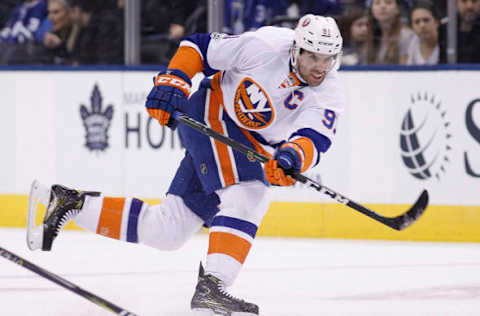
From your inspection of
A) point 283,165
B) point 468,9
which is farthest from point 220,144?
point 468,9

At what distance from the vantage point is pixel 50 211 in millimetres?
2584

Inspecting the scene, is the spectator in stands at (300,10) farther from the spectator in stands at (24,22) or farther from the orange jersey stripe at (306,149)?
the orange jersey stripe at (306,149)

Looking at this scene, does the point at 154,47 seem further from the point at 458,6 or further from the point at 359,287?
the point at 359,287

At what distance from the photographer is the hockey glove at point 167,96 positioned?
8.38 feet

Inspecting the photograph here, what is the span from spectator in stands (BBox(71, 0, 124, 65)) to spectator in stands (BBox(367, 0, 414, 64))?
1581 millimetres

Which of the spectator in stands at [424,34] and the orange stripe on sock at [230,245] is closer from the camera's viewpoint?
the orange stripe on sock at [230,245]

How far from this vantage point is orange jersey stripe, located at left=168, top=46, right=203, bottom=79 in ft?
8.82

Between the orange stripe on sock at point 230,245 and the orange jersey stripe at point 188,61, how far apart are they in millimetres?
577

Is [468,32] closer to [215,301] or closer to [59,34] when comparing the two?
[59,34]

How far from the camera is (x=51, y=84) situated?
4.77 m

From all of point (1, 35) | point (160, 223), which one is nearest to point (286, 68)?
point (160, 223)

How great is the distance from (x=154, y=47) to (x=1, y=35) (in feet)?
3.56

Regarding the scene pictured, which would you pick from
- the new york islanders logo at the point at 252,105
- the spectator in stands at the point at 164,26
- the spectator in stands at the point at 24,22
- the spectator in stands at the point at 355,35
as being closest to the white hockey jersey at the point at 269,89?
the new york islanders logo at the point at 252,105

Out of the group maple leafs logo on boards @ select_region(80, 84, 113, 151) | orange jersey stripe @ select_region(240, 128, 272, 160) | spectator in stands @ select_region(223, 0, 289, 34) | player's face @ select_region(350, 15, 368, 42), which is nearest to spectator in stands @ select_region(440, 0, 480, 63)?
player's face @ select_region(350, 15, 368, 42)
